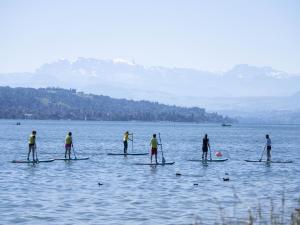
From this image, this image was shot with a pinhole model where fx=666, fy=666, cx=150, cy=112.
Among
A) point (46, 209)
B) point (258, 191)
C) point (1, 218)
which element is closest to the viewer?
point (1, 218)

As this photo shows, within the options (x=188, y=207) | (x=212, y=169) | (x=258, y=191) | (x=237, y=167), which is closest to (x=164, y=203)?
(x=188, y=207)

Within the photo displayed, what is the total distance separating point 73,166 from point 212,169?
1008 cm

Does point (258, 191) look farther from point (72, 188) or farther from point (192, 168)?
point (192, 168)

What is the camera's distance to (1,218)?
23.6 meters

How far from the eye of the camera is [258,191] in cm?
3253

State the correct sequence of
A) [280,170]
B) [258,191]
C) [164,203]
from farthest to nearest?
[280,170]
[258,191]
[164,203]

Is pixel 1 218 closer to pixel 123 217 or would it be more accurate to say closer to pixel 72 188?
pixel 123 217

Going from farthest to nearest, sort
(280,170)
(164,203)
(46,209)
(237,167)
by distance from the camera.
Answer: (237,167), (280,170), (164,203), (46,209)

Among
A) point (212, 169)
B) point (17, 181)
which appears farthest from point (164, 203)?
point (212, 169)

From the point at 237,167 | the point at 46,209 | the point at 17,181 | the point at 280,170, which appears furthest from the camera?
the point at 237,167

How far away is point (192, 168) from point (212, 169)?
158 centimetres

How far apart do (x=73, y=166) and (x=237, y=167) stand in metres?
12.3

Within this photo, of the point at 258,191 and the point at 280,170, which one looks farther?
the point at 280,170

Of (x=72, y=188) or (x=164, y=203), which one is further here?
(x=72, y=188)
